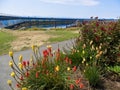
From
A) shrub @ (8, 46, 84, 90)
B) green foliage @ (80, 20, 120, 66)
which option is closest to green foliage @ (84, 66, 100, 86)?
shrub @ (8, 46, 84, 90)

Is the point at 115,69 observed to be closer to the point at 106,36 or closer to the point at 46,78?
the point at 106,36

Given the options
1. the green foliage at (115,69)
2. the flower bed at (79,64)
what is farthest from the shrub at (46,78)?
the green foliage at (115,69)

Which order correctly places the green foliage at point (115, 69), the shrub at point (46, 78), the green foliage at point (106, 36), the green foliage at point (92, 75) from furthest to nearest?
1. the green foliage at point (106, 36)
2. the green foliage at point (115, 69)
3. the green foliage at point (92, 75)
4. the shrub at point (46, 78)

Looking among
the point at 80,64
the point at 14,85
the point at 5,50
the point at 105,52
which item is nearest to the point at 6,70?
the point at 14,85

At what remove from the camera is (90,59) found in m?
8.08

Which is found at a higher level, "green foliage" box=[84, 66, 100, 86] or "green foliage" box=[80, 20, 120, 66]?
"green foliage" box=[80, 20, 120, 66]

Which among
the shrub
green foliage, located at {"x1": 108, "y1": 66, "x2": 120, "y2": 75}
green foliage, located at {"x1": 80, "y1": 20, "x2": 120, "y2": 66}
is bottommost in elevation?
green foliage, located at {"x1": 108, "y1": 66, "x2": 120, "y2": 75}

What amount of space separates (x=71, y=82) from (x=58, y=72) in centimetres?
37

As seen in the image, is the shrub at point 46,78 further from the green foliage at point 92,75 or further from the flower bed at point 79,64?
the green foliage at point 92,75

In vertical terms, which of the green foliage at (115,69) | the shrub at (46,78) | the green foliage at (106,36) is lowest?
the green foliage at (115,69)

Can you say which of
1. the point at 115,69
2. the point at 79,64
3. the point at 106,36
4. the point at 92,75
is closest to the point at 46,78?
the point at 92,75

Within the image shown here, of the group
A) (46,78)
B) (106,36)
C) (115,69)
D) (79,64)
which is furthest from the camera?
(106,36)

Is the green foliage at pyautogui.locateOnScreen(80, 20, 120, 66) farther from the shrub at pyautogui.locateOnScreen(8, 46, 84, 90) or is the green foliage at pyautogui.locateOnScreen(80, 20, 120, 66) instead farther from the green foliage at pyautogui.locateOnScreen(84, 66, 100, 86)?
the shrub at pyautogui.locateOnScreen(8, 46, 84, 90)

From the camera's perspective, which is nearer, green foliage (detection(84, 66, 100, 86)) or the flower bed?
the flower bed
